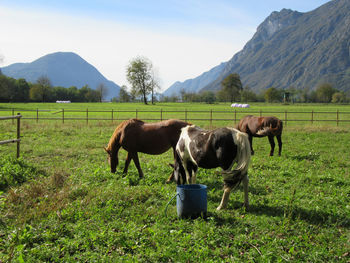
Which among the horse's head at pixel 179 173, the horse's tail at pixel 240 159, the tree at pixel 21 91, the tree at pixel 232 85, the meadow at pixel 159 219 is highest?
the tree at pixel 232 85

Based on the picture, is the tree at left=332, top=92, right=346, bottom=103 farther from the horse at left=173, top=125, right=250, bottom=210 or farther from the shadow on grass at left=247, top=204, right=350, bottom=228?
the horse at left=173, top=125, right=250, bottom=210

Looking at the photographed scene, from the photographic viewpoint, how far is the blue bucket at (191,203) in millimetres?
4520

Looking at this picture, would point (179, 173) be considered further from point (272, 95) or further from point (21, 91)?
point (272, 95)

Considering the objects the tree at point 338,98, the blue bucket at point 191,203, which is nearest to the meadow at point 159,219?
the blue bucket at point 191,203

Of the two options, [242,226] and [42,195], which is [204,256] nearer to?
[242,226]

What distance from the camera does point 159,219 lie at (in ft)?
15.0

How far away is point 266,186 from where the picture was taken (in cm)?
636

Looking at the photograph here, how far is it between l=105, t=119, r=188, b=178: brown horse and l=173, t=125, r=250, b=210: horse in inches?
47.2

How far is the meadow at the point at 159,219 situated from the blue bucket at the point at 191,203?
132 millimetres

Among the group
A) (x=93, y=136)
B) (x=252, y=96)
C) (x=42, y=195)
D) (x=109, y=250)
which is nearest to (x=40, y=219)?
(x=42, y=195)

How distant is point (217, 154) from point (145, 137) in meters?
2.60

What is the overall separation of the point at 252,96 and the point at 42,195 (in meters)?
111

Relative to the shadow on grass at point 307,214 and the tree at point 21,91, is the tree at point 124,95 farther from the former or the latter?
the shadow on grass at point 307,214

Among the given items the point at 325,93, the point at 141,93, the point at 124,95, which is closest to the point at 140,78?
the point at 141,93
